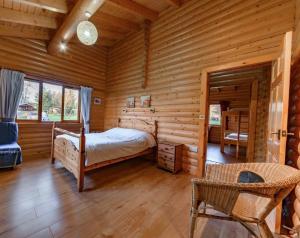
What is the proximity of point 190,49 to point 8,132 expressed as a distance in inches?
176

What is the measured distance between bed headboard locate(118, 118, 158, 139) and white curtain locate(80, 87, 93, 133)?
3.39ft

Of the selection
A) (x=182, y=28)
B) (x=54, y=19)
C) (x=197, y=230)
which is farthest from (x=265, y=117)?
(x=54, y=19)

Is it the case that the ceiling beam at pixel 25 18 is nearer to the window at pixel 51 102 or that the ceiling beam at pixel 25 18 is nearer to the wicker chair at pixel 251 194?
the window at pixel 51 102

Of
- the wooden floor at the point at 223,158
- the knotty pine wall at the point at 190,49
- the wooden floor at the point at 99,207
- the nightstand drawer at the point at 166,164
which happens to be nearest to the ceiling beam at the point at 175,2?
the knotty pine wall at the point at 190,49

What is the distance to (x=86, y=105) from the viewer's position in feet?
17.2

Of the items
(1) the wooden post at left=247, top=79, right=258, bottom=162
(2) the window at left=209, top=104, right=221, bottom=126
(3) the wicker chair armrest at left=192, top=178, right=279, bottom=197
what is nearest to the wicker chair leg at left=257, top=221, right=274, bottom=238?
(3) the wicker chair armrest at left=192, top=178, right=279, bottom=197

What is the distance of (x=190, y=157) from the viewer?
358 cm

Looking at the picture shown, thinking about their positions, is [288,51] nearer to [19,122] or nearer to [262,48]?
[262,48]

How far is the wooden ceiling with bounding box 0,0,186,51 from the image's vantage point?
119 inches

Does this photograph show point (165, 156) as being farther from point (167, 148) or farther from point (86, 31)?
point (86, 31)

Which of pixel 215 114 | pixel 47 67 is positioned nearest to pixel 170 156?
pixel 47 67

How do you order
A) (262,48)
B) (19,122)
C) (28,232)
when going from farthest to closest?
(19,122) < (262,48) < (28,232)

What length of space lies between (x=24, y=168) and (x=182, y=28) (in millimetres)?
4659

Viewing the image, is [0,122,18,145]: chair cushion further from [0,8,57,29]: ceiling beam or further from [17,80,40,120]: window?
[0,8,57,29]: ceiling beam
